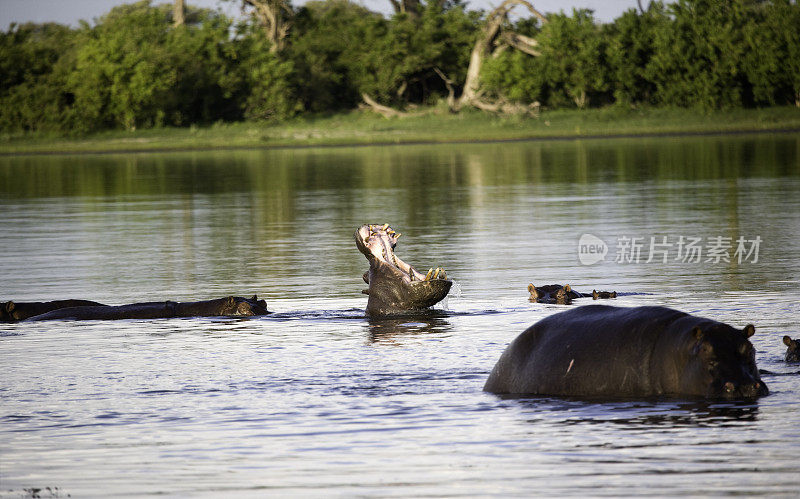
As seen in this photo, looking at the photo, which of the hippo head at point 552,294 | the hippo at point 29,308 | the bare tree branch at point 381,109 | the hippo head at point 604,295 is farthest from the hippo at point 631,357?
the bare tree branch at point 381,109

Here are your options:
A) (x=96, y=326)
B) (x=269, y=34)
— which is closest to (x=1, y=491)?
(x=96, y=326)

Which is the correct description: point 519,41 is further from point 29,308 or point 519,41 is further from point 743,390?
point 743,390

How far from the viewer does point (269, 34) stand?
8188cm

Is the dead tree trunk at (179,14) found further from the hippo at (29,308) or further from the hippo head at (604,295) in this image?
the hippo head at (604,295)

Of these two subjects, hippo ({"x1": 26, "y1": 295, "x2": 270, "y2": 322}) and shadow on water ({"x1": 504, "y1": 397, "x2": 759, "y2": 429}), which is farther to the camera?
hippo ({"x1": 26, "y1": 295, "x2": 270, "y2": 322})

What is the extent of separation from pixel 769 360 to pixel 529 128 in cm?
5664

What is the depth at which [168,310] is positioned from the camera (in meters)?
12.1

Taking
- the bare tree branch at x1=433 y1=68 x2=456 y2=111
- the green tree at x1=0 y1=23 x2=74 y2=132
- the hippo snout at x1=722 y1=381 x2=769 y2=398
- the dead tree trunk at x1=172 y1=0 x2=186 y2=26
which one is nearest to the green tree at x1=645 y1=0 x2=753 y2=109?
the bare tree branch at x1=433 y1=68 x2=456 y2=111

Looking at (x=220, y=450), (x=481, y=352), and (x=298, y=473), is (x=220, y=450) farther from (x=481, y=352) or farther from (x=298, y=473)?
(x=481, y=352)

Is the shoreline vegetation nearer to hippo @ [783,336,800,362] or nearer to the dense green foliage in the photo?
the dense green foliage

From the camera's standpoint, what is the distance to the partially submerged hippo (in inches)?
469

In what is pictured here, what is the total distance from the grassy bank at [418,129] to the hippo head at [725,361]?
175 ft

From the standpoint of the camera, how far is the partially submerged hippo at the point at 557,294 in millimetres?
11906

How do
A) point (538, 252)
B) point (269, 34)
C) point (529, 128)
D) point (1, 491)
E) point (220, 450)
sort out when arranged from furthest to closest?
1. point (269, 34)
2. point (529, 128)
3. point (538, 252)
4. point (220, 450)
5. point (1, 491)
